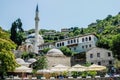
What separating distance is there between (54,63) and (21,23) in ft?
207

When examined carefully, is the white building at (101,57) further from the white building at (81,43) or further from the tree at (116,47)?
the white building at (81,43)

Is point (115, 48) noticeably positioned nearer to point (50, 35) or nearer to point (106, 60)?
point (106, 60)

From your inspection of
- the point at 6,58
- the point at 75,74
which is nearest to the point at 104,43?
the point at 75,74

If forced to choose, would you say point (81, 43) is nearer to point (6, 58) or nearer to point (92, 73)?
point (92, 73)

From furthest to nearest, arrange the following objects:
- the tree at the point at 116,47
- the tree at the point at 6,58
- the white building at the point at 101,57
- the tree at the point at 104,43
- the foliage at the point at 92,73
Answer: the tree at the point at 104,43 → the white building at the point at 101,57 → the tree at the point at 116,47 → the foliage at the point at 92,73 → the tree at the point at 6,58

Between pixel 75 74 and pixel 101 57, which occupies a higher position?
pixel 101 57

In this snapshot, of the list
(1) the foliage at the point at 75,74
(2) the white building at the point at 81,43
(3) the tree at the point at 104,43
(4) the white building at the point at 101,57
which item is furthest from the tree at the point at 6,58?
(2) the white building at the point at 81,43

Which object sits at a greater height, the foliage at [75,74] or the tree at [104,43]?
the tree at [104,43]

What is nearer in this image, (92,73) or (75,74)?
(92,73)

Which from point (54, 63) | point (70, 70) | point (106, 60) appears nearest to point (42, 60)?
point (54, 63)

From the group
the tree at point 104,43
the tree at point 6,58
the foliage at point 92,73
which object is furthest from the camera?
the tree at point 104,43

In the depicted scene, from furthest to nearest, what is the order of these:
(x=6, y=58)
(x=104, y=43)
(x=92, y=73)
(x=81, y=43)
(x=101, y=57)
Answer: (x=81, y=43) → (x=104, y=43) → (x=101, y=57) → (x=92, y=73) → (x=6, y=58)

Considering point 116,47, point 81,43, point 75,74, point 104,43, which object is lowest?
point 75,74

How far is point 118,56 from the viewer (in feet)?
173
